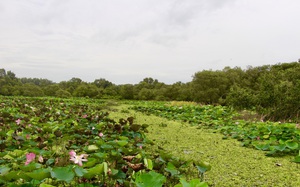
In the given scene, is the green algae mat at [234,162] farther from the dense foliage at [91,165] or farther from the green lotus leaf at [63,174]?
the green lotus leaf at [63,174]

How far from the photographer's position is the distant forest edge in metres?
7.79

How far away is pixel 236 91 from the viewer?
9188mm

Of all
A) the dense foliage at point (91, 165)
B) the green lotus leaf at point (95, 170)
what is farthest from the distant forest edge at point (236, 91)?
the green lotus leaf at point (95, 170)

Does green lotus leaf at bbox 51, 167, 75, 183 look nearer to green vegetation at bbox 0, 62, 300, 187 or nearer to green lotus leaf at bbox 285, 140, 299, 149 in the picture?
green vegetation at bbox 0, 62, 300, 187

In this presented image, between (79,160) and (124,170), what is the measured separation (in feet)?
1.12

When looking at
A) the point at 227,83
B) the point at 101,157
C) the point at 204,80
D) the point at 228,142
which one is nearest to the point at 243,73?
the point at 227,83

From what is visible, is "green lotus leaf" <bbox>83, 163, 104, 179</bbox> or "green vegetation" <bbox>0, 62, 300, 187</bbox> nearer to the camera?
"green lotus leaf" <bbox>83, 163, 104, 179</bbox>

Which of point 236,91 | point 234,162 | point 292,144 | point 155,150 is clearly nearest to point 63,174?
point 155,150

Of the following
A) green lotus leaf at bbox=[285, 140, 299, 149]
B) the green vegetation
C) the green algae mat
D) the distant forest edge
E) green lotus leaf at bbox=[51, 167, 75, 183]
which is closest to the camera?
green lotus leaf at bbox=[51, 167, 75, 183]

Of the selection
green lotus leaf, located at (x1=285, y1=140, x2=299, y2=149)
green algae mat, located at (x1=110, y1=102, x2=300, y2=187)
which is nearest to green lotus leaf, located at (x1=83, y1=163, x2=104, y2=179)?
green algae mat, located at (x1=110, y1=102, x2=300, y2=187)

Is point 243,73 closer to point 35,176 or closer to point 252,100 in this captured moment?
→ point 252,100

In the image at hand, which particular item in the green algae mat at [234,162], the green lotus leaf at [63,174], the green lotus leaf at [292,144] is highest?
the green lotus leaf at [63,174]

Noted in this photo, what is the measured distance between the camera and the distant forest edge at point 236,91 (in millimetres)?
7789

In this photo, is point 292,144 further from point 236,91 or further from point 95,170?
point 236,91
